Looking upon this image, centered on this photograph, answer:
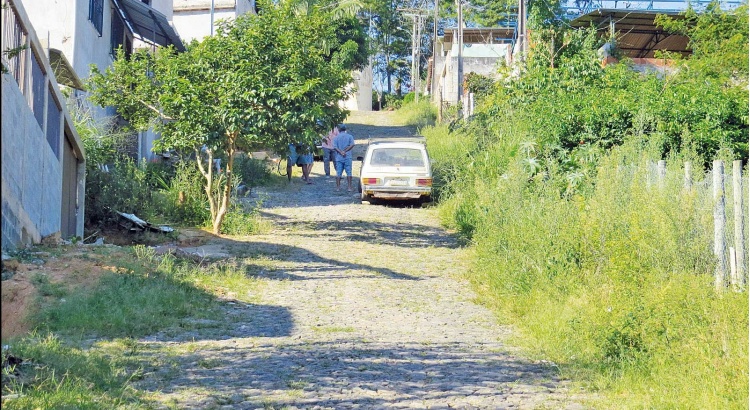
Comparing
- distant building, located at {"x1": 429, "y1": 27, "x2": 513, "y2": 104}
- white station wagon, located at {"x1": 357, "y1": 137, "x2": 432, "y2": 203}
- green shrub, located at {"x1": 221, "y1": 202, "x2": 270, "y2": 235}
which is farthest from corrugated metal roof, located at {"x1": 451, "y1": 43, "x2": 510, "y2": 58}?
green shrub, located at {"x1": 221, "y1": 202, "x2": 270, "y2": 235}

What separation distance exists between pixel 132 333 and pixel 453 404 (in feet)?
11.8

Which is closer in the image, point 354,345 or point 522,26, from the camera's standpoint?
point 354,345

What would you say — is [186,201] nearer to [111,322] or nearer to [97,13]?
[97,13]

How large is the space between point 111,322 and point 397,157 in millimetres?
12653

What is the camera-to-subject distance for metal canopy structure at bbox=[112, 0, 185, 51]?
22547mm

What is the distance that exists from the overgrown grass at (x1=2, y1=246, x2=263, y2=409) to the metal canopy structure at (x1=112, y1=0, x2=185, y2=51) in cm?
1220

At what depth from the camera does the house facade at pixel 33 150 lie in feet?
34.9

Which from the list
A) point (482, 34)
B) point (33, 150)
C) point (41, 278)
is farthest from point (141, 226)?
point (482, 34)

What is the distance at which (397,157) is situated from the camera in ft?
67.5

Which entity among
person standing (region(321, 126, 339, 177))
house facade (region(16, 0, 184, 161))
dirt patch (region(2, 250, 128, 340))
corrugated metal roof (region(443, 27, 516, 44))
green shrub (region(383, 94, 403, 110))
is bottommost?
dirt patch (region(2, 250, 128, 340))

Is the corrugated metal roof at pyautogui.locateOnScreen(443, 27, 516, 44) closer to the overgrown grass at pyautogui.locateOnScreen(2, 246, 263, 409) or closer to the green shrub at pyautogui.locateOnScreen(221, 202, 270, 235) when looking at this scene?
the green shrub at pyautogui.locateOnScreen(221, 202, 270, 235)

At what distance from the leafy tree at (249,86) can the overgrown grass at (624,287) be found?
4.01m

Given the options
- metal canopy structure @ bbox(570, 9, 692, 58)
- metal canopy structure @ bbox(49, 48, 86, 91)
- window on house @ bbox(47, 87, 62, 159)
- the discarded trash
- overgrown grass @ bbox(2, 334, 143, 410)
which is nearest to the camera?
overgrown grass @ bbox(2, 334, 143, 410)

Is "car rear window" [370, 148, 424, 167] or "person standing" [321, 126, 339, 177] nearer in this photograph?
"car rear window" [370, 148, 424, 167]
